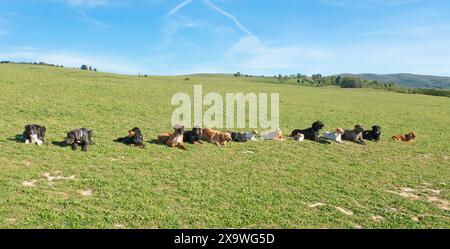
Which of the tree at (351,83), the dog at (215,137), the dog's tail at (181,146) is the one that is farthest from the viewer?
the tree at (351,83)

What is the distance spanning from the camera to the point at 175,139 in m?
16.8

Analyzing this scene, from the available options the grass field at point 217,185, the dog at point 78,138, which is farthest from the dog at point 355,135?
the dog at point 78,138

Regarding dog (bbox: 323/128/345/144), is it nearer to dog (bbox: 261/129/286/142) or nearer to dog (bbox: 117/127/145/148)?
dog (bbox: 261/129/286/142)

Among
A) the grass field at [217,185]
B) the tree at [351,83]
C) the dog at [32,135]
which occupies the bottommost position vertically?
the grass field at [217,185]

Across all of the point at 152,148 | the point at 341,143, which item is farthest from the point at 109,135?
the point at 341,143

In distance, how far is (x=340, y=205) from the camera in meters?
11.2

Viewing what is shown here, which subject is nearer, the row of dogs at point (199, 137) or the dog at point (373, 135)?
the row of dogs at point (199, 137)

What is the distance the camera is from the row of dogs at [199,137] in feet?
48.6

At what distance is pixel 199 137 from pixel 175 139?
1.29 meters

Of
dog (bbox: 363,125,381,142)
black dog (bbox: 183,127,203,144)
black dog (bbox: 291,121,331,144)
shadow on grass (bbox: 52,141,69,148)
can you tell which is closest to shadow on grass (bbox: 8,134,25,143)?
shadow on grass (bbox: 52,141,69,148)

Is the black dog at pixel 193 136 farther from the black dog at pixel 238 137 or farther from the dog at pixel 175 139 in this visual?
the black dog at pixel 238 137

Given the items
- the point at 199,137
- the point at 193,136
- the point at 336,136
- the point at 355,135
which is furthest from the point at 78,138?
the point at 355,135

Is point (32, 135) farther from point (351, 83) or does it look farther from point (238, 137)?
point (351, 83)

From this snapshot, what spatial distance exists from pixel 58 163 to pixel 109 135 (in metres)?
5.48
